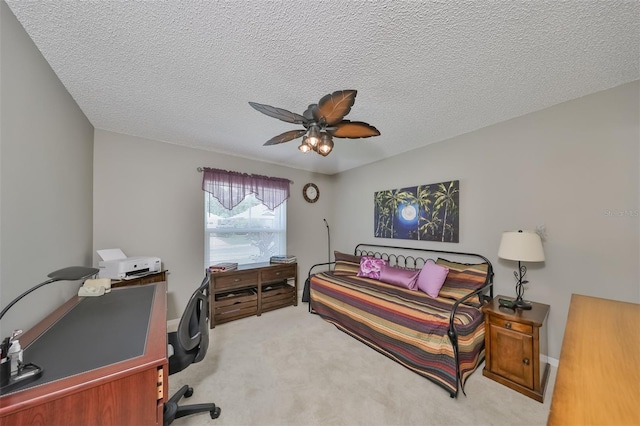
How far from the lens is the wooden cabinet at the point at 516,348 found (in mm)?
1707

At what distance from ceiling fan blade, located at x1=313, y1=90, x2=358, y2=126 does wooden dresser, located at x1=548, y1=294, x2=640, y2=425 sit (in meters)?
1.45

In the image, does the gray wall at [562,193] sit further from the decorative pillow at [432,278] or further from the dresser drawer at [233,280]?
the dresser drawer at [233,280]

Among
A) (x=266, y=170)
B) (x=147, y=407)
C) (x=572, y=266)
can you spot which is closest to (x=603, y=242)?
(x=572, y=266)

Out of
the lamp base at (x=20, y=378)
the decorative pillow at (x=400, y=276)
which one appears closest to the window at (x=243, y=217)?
the decorative pillow at (x=400, y=276)

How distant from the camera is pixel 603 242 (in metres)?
1.85

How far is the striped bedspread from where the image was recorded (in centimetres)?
183

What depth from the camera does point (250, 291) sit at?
11.1 feet

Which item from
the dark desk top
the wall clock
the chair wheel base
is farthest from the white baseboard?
the wall clock

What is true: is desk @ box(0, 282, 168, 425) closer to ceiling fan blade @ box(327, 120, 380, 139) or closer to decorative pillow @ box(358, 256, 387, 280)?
ceiling fan blade @ box(327, 120, 380, 139)

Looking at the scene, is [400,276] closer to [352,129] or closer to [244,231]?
[352,129]

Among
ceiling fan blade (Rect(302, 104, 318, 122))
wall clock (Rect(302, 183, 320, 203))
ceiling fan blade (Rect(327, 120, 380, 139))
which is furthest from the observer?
wall clock (Rect(302, 183, 320, 203))

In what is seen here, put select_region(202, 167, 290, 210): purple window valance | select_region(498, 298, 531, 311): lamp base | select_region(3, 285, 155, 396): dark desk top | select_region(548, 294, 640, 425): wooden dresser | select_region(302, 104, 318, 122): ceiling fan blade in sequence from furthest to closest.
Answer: select_region(202, 167, 290, 210): purple window valance → select_region(498, 298, 531, 311): lamp base → select_region(302, 104, 318, 122): ceiling fan blade → select_region(3, 285, 155, 396): dark desk top → select_region(548, 294, 640, 425): wooden dresser

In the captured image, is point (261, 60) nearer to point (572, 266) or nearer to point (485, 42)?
point (485, 42)

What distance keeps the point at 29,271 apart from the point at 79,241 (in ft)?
3.24
